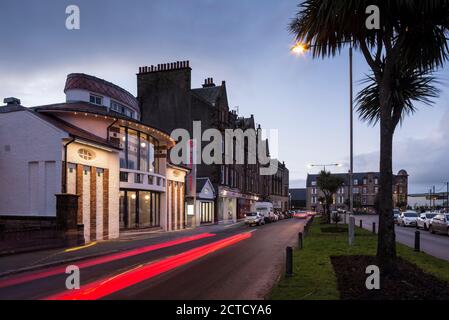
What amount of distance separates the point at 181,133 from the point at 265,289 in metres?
35.4

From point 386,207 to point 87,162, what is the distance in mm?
17109

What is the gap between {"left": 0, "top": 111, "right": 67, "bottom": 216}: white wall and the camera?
2059 cm

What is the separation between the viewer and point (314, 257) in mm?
14203

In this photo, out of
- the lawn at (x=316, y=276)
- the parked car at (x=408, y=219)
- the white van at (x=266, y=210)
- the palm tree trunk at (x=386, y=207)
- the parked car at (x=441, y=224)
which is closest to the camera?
the lawn at (x=316, y=276)

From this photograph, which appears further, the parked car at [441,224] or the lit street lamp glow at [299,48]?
the parked car at [441,224]

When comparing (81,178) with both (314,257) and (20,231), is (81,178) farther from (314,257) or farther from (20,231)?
(314,257)

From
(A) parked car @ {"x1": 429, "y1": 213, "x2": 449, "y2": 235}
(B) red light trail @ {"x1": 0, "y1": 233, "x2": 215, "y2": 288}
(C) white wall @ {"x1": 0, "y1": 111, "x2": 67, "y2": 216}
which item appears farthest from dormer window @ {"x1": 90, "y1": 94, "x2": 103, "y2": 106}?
(A) parked car @ {"x1": 429, "y1": 213, "x2": 449, "y2": 235}

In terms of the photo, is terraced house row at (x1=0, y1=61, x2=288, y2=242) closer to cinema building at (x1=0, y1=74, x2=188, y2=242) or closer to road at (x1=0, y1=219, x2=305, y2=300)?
cinema building at (x1=0, y1=74, x2=188, y2=242)

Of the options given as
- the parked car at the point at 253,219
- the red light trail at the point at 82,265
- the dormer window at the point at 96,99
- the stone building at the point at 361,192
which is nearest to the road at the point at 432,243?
Answer: the red light trail at the point at 82,265

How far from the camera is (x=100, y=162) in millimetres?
23594

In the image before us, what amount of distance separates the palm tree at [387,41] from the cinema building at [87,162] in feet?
47.4

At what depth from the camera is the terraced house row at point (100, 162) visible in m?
20.7

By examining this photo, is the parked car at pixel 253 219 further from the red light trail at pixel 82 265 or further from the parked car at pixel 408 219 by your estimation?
the red light trail at pixel 82 265

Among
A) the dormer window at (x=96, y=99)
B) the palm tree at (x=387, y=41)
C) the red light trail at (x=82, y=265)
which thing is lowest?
the red light trail at (x=82, y=265)
